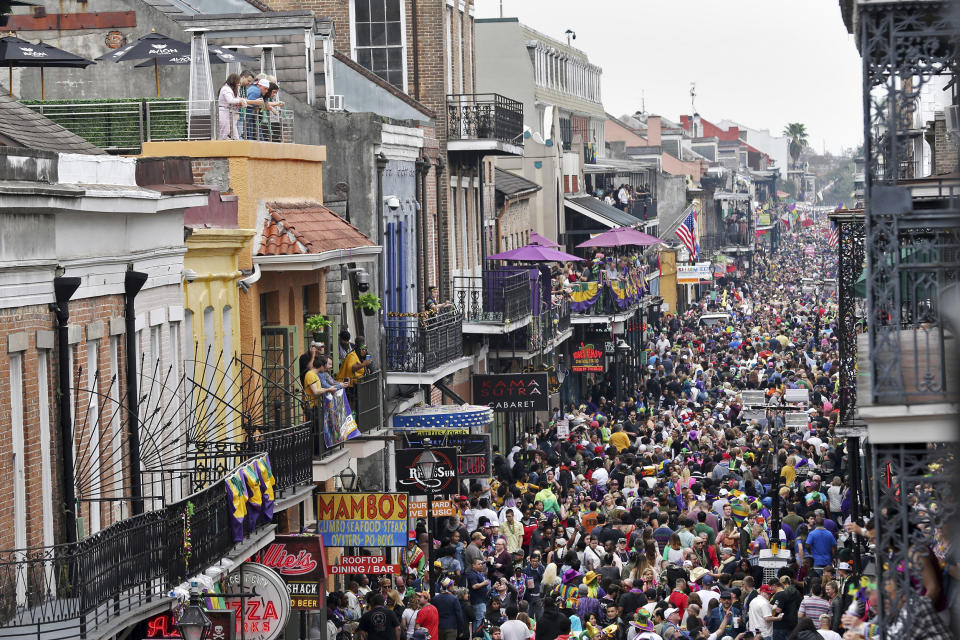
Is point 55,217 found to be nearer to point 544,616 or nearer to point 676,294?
point 544,616

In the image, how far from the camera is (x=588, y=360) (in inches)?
1800

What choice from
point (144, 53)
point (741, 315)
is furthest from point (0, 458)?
point (741, 315)

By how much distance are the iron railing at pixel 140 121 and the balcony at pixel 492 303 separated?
12.3 meters

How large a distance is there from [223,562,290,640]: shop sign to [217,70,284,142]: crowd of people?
6.20 m

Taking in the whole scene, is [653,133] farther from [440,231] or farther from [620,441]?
[440,231]

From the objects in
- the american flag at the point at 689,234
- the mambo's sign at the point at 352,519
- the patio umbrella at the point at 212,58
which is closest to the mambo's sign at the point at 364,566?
the mambo's sign at the point at 352,519

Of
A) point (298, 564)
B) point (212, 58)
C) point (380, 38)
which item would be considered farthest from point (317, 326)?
point (380, 38)

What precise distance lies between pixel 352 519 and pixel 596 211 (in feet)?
116

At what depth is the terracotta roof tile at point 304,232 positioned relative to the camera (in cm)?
2141

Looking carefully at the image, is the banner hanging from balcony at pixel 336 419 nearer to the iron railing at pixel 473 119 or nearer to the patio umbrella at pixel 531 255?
the iron railing at pixel 473 119

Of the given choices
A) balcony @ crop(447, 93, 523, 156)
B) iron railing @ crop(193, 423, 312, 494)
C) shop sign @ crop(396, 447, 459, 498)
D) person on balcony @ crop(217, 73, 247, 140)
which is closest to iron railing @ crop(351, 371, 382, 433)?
shop sign @ crop(396, 447, 459, 498)

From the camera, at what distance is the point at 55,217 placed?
Answer: 14133 mm

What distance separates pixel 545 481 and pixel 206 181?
11.6 metres

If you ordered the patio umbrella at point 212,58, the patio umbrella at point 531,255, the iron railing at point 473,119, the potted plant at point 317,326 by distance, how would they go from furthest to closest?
1. the patio umbrella at point 531,255
2. the iron railing at point 473,119
3. the potted plant at point 317,326
4. the patio umbrella at point 212,58
